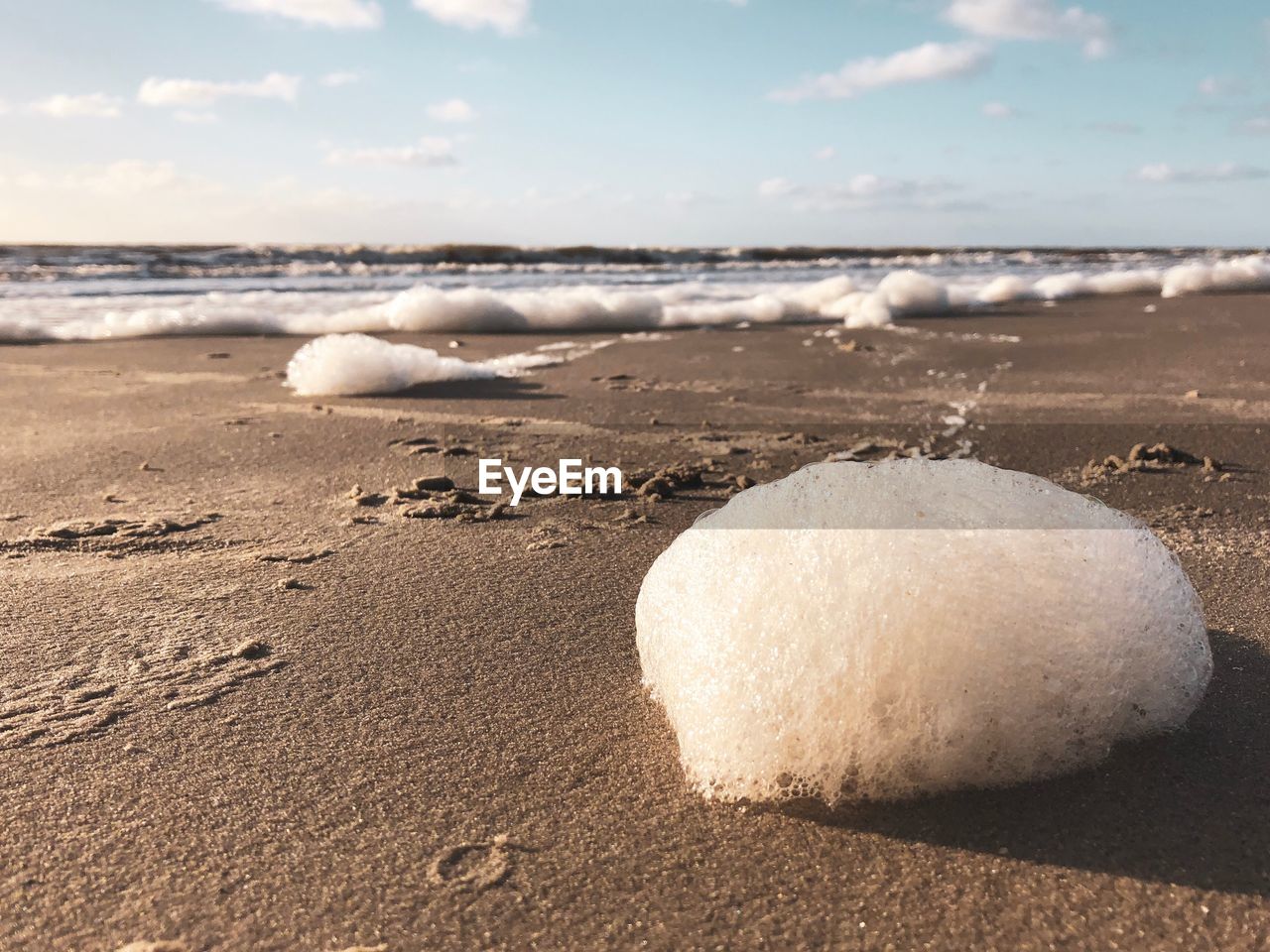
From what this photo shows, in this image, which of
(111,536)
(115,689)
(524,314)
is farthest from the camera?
→ (524,314)

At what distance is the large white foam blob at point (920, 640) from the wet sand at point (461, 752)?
0.05 meters

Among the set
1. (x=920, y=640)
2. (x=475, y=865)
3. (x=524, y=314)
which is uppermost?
(x=524, y=314)

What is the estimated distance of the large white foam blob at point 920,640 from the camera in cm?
123

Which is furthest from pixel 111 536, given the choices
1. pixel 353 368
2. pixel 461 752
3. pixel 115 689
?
pixel 353 368

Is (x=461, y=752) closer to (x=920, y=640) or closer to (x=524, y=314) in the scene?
(x=920, y=640)

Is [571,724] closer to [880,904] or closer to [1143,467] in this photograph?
[880,904]

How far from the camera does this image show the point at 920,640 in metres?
1.24

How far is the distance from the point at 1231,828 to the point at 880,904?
1.48 ft

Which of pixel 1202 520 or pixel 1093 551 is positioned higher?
pixel 1093 551

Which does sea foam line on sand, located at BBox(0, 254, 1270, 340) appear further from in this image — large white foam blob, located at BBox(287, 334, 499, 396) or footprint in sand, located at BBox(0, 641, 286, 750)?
footprint in sand, located at BBox(0, 641, 286, 750)

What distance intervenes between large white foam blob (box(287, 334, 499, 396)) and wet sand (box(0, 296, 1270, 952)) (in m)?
1.01

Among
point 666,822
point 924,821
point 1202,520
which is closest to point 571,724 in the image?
point 666,822

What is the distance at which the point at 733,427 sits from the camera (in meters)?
3.67

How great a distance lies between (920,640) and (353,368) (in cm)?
352
